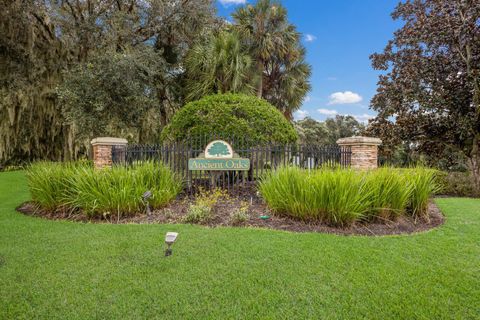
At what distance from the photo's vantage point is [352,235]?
4.29 metres

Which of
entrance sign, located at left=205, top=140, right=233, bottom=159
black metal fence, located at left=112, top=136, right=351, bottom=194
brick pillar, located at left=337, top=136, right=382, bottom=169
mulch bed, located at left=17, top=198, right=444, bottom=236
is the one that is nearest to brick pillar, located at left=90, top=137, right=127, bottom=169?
black metal fence, located at left=112, top=136, right=351, bottom=194

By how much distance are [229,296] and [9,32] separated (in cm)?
1089

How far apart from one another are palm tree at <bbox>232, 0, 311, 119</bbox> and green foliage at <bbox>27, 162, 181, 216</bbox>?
9252 millimetres

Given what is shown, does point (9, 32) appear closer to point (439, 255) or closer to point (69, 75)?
point (69, 75)

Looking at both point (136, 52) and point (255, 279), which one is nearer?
point (255, 279)

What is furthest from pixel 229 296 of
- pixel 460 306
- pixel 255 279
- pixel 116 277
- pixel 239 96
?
pixel 239 96

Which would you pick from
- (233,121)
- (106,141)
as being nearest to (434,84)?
(233,121)

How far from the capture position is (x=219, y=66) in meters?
12.0

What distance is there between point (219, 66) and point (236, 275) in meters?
10.4

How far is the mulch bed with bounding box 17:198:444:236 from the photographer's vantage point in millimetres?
4543

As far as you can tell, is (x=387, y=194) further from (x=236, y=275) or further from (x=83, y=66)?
(x=83, y=66)

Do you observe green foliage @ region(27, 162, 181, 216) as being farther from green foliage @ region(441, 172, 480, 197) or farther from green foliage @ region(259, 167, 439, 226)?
green foliage @ region(441, 172, 480, 197)

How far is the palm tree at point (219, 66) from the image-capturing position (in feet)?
38.7

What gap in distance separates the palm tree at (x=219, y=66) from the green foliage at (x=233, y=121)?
4.80m
